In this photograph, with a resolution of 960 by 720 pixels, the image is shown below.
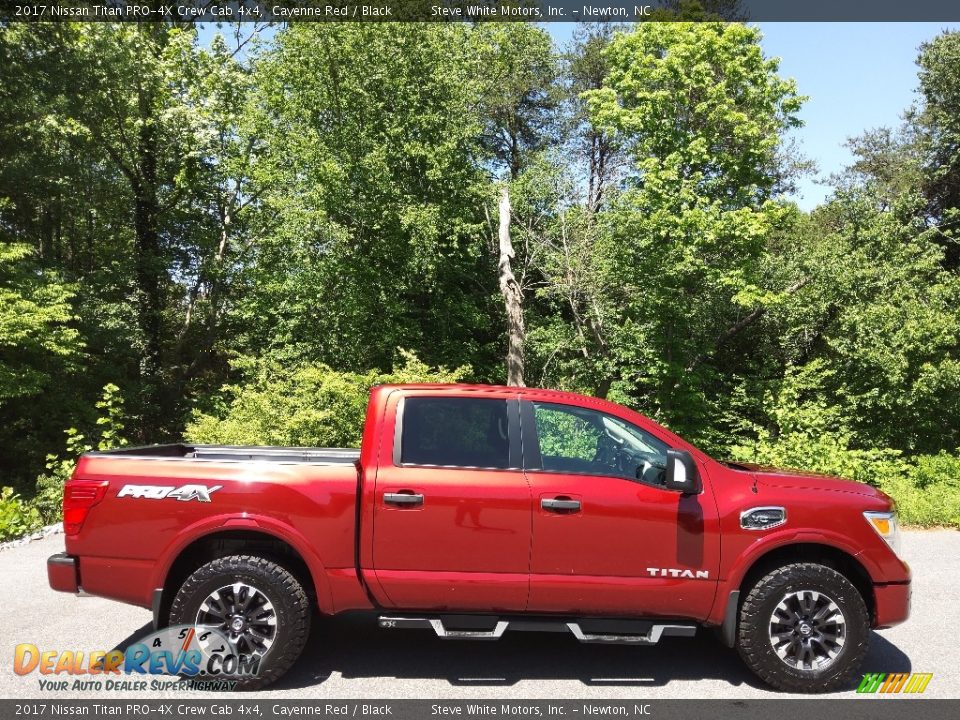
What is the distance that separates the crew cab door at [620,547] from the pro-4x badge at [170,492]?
6.61 feet

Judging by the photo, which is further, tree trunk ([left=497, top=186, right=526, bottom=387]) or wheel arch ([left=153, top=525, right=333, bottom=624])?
tree trunk ([left=497, top=186, right=526, bottom=387])

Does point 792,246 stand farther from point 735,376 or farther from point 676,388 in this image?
point 676,388

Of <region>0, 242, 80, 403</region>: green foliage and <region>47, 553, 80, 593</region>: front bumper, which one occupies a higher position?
<region>0, 242, 80, 403</region>: green foliage

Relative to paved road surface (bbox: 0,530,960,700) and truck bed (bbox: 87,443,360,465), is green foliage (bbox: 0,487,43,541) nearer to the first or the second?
paved road surface (bbox: 0,530,960,700)

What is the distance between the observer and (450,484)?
4.46 meters

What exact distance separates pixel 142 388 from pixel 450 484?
20541 mm

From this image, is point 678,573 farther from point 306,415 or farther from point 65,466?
point 65,466

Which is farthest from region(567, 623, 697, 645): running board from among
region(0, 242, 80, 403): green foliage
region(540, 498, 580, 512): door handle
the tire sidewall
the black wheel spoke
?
region(0, 242, 80, 403): green foliage

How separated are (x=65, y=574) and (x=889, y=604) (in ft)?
17.0

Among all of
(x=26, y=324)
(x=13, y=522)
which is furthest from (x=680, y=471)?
(x=26, y=324)

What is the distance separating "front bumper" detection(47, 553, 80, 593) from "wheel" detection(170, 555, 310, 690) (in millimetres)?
636

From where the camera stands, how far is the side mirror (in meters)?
4.32

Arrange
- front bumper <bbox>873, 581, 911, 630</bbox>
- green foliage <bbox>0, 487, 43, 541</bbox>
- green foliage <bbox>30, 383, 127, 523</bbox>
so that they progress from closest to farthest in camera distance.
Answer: front bumper <bbox>873, 581, 911, 630</bbox> < green foliage <bbox>0, 487, 43, 541</bbox> < green foliage <bbox>30, 383, 127, 523</bbox>

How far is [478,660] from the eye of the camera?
4.90 metres
